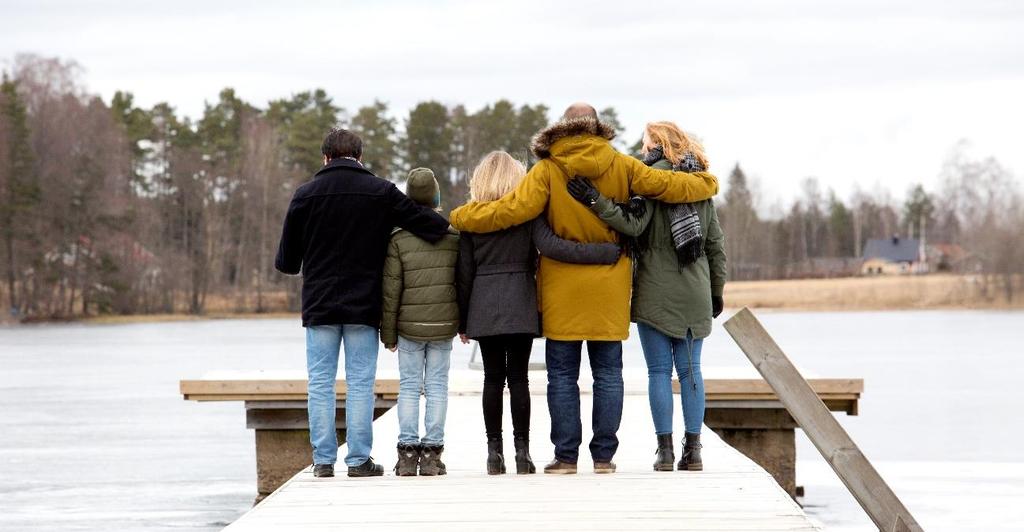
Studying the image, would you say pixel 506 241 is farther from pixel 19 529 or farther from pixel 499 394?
pixel 19 529

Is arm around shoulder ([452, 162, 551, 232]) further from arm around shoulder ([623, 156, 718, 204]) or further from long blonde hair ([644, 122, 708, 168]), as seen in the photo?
long blonde hair ([644, 122, 708, 168])

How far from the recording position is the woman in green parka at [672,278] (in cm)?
599

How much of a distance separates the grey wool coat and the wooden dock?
2.16 ft

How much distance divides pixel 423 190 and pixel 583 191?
0.74 metres

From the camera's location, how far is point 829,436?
18.8 ft

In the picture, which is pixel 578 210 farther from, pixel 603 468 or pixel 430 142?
pixel 430 142

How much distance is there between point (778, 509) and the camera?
16.8 ft

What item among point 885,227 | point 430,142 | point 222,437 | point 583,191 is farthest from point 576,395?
point 885,227

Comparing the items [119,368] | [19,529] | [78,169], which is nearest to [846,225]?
[78,169]

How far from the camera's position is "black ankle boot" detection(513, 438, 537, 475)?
20.1 feet

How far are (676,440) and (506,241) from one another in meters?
2.25

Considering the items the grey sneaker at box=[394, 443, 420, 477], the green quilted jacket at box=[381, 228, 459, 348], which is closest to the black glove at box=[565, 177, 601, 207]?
the green quilted jacket at box=[381, 228, 459, 348]

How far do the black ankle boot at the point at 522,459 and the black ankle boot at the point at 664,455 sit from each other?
21.2 inches

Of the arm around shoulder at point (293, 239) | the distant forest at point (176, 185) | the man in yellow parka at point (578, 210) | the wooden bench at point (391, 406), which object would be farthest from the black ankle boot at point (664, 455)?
the distant forest at point (176, 185)
